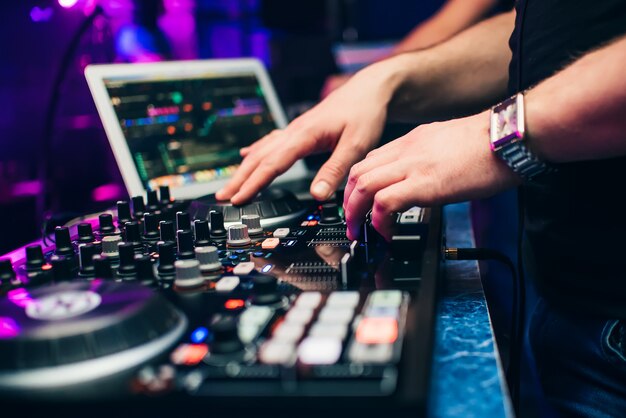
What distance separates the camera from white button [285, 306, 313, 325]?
0.52 meters

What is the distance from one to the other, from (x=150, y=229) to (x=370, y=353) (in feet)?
→ 1.64

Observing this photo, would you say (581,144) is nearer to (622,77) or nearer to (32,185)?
(622,77)

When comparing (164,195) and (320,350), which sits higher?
(164,195)

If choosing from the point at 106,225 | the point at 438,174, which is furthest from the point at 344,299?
the point at 106,225

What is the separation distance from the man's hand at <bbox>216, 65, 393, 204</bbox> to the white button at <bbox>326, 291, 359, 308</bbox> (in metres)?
0.43

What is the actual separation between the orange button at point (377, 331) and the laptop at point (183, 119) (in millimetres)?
758

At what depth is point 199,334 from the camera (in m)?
0.53

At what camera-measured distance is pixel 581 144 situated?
0.70 m

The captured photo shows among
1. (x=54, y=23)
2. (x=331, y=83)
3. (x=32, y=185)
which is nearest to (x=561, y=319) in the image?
(x=32, y=185)

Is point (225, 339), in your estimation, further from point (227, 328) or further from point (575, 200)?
point (575, 200)

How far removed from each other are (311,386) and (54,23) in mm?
1204

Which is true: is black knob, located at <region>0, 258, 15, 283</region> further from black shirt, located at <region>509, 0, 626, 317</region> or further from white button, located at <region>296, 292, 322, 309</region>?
black shirt, located at <region>509, 0, 626, 317</region>

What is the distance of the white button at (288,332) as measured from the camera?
0.49m

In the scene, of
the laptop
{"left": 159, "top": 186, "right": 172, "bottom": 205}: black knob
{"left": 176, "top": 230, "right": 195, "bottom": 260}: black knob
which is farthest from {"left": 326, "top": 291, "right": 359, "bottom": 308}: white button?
the laptop
